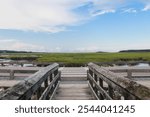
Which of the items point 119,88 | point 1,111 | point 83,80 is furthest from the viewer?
point 83,80

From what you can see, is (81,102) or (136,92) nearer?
(136,92)

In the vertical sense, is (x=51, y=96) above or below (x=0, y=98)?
below

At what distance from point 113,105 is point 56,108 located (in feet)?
2.23

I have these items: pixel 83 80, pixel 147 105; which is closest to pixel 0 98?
pixel 147 105

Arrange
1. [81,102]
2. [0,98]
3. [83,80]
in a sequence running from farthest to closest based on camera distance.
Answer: [83,80] → [81,102] → [0,98]

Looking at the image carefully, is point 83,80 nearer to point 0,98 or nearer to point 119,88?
Answer: point 119,88

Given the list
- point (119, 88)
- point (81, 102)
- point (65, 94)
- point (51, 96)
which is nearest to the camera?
point (81, 102)

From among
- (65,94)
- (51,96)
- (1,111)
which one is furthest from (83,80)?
(1,111)

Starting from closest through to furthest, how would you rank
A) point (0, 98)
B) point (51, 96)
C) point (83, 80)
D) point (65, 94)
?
point (0, 98) < point (51, 96) < point (65, 94) < point (83, 80)

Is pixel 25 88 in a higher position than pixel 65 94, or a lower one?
higher

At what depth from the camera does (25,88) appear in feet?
11.8

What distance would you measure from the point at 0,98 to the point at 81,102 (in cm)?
101

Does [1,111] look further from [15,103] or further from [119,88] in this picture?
[119,88]

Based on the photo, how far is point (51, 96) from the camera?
23.7 ft
